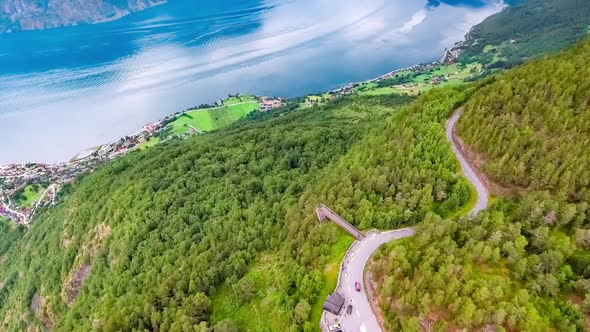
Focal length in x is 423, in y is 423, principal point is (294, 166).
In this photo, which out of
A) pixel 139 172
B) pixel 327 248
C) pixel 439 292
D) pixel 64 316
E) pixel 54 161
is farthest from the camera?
pixel 54 161

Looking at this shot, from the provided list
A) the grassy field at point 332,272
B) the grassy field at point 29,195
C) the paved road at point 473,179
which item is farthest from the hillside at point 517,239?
the grassy field at point 29,195

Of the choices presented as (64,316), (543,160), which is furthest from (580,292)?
(64,316)

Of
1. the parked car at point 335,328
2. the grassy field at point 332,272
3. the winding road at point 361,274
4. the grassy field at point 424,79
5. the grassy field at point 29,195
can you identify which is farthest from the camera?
the grassy field at point 424,79

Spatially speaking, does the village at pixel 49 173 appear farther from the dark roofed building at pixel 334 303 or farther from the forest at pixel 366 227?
the dark roofed building at pixel 334 303

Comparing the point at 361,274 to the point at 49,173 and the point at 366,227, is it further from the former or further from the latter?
the point at 49,173

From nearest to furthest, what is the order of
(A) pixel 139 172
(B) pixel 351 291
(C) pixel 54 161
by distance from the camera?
(B) pixel 351 291
(A) pixel 139 172
(C) pixel 54 161

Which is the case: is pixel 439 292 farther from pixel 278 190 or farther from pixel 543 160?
pixel 278 190
